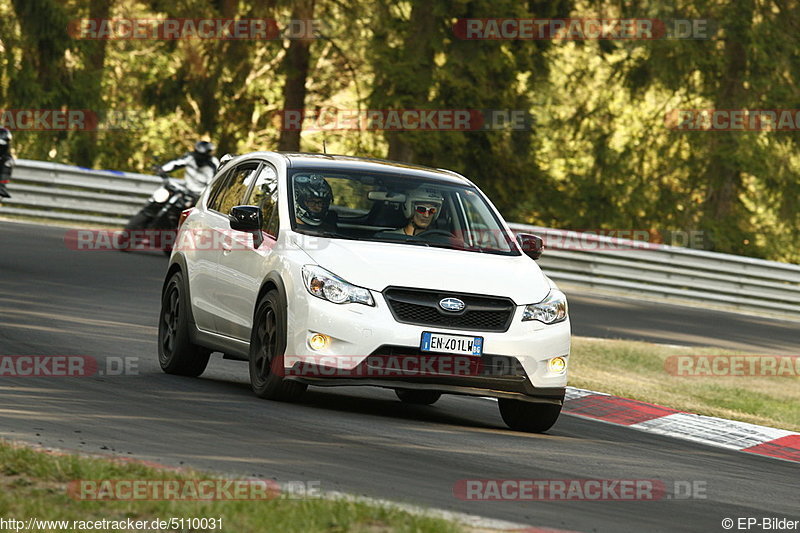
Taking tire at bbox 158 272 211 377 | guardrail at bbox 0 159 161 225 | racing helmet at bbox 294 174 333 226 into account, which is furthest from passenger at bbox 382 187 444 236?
guardrail at bbox 0 159 161 225

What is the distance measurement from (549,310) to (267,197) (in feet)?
7.73

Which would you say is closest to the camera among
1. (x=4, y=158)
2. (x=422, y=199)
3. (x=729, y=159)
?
(x=422, y=199)

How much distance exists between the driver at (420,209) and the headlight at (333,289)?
106cm

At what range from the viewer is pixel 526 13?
106 ft

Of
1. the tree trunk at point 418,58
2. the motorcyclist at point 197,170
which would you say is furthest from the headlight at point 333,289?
the tree trunk at point 418,58

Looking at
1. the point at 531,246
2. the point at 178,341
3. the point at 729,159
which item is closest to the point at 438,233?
the point at 531,246

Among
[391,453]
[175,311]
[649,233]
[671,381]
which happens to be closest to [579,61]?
[649,233]

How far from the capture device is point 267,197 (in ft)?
35.9

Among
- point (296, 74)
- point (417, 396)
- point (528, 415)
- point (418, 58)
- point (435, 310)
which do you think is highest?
point (418, 58)

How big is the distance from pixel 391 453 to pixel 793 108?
30362 mm

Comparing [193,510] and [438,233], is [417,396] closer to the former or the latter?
[438,233]

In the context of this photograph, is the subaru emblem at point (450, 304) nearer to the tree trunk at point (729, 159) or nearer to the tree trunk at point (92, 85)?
the tree trunk at point (92, 85)

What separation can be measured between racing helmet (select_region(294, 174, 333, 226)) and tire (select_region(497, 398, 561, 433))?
183 centimetres

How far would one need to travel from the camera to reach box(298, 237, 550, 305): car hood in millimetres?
9570
